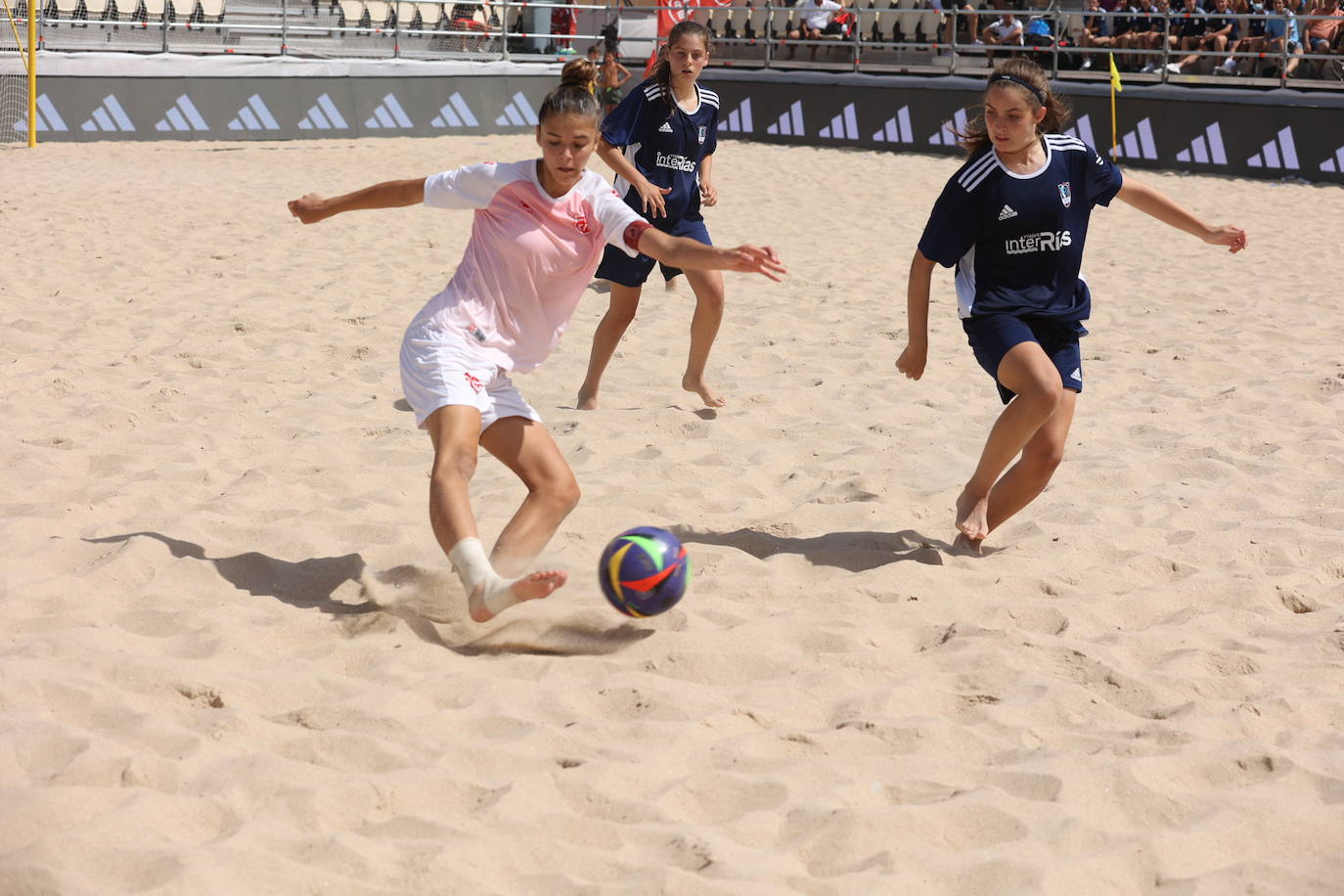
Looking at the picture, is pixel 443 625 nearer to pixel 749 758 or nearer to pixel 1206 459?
pixel 749 758

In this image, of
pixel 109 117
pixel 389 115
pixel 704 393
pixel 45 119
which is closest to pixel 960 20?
pixel 389 115

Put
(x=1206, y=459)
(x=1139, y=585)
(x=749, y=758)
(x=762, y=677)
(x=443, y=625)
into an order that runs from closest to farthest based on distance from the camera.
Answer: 1. (x=749, y=758)
2. (x=762, y=677)
3. (x=443, y=625)
4. (x=1139, y=585)
5. (x=1206, y=459)

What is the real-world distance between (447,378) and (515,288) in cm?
38

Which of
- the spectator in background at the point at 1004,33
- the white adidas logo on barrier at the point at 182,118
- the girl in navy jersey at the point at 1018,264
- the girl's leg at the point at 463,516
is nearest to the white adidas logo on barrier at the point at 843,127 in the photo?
the spectator in background at the point at 1004,33

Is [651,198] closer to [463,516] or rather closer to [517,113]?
[463,516]

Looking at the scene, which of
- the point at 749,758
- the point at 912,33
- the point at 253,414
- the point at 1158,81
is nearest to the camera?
the point at 749,758

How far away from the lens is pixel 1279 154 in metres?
15.1

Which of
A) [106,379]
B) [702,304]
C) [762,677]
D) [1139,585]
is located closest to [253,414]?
[106,379]

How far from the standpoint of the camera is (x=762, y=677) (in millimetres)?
3525

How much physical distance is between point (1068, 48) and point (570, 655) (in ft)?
49.4

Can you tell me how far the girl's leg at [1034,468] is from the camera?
4.41 m

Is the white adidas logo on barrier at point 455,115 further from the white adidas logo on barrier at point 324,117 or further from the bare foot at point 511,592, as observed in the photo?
the bare foot at point 511,592

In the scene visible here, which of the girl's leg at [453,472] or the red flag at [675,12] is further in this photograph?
the red flag at [675,12]

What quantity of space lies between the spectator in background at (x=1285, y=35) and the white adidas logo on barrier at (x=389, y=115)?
439 inches
